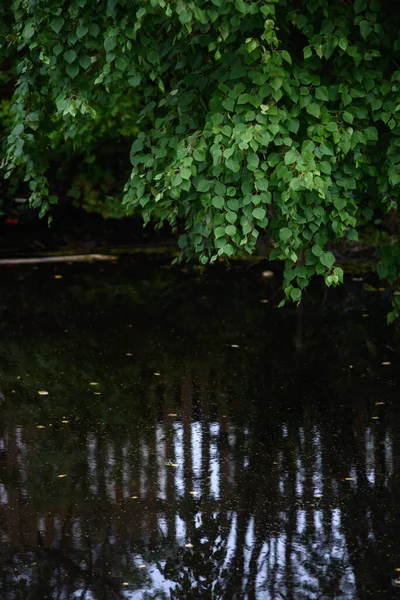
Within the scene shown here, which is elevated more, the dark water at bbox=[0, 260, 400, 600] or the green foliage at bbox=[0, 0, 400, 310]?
the green foliage at bbox=[0, 0, 400, 310]

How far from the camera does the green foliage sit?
565 centimetres

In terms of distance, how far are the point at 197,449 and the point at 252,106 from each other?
2.82 meters

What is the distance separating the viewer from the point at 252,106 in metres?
5.77

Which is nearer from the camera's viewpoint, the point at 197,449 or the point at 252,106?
the point at 252,106

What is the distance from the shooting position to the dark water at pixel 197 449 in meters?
5.68

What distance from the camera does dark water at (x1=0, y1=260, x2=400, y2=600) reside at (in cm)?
568

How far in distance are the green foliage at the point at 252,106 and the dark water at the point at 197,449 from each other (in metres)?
1.48

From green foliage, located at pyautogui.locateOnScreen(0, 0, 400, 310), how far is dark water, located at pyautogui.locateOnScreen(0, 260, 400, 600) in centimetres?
148

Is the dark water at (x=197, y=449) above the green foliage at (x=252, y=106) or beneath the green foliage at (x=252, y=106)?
beneath

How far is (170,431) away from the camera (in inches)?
317

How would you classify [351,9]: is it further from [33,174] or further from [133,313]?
[133,313]

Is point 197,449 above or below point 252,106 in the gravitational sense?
below

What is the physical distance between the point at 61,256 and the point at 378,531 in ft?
34.4

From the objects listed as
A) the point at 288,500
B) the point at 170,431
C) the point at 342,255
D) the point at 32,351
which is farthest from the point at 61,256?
the point at 288,500
